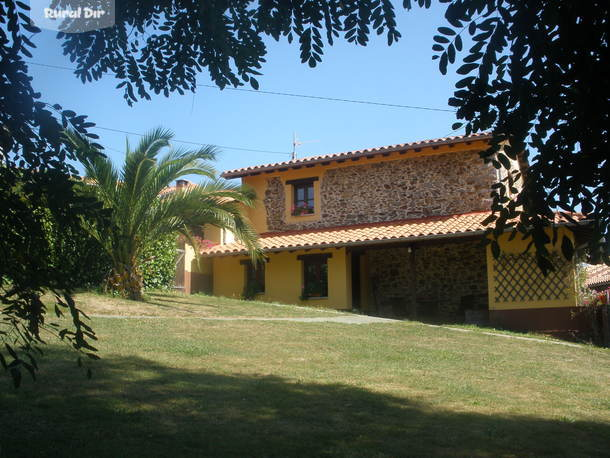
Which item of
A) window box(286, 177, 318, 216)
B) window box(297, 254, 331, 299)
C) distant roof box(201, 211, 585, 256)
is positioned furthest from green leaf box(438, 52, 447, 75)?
window box(286, 177, 318, 216)

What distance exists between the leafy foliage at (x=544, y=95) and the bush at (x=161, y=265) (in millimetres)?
13949

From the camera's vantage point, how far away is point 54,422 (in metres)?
5.19

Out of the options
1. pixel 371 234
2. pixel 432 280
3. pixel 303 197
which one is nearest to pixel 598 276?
pixel 432 280

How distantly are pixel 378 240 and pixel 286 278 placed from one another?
12.8 feet

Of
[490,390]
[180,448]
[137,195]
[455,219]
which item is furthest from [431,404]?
[455,219]

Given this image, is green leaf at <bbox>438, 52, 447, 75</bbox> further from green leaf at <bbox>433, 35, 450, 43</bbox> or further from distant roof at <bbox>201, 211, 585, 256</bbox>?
distant roof at <bbox>201, 211, 585, 256</bbox>

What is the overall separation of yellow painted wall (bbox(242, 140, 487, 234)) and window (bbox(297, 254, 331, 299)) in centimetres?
175

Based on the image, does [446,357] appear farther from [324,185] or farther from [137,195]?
[324,185]

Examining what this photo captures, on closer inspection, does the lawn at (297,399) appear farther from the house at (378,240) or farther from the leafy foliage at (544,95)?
the house at (378,240)

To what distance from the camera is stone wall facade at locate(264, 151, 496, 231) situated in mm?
18844

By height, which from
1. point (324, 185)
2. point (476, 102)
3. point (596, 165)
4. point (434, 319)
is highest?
point (324, 185)

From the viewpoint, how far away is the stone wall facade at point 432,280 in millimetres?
19359

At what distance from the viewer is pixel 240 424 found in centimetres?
552

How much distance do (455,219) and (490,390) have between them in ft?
35.6
